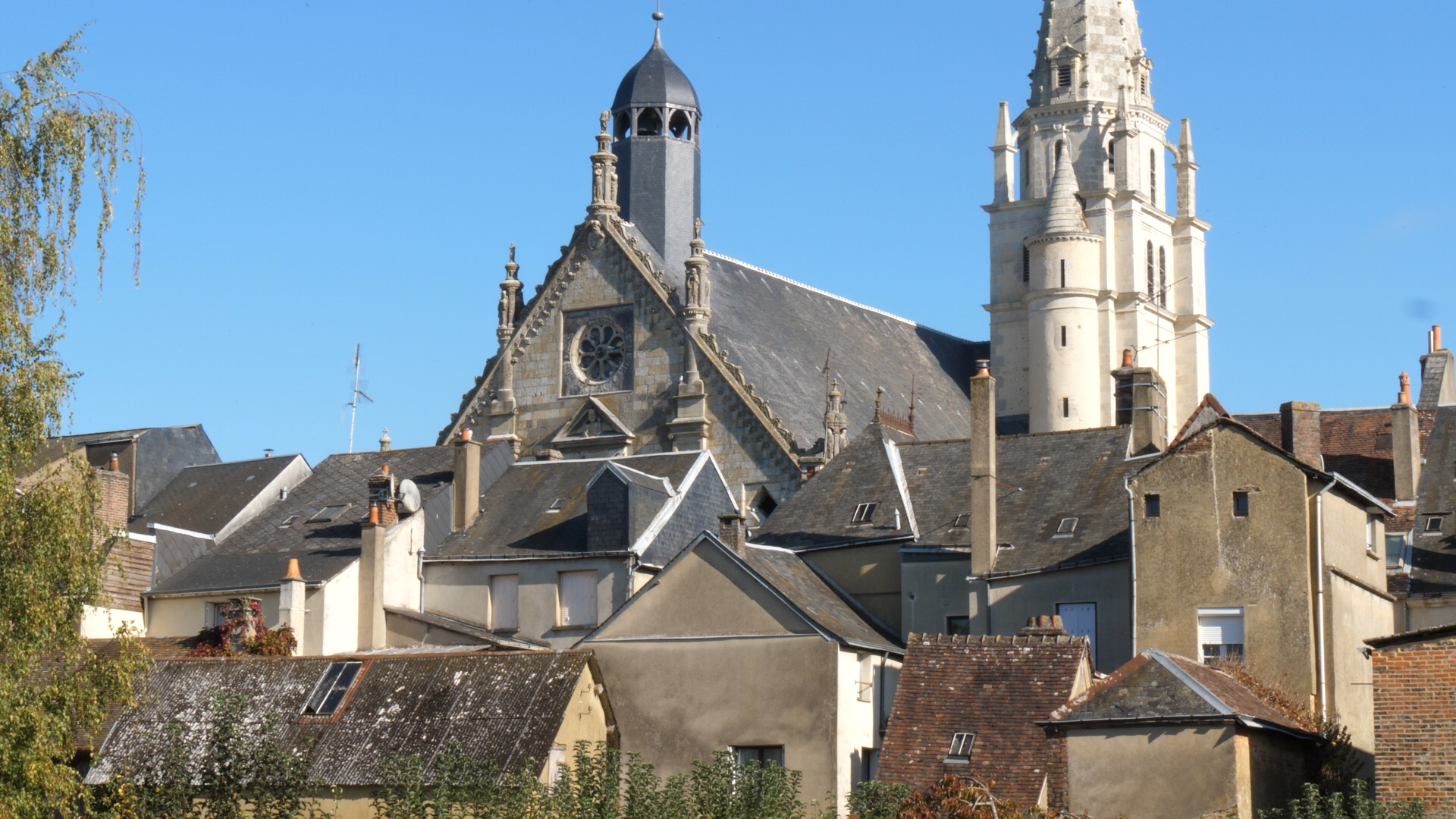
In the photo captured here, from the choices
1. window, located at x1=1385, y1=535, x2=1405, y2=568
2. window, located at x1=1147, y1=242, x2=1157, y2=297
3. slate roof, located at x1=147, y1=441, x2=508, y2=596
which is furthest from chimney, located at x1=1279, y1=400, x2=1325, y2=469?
window, located at x1=1147, y1=242, x2=1157, y2=297

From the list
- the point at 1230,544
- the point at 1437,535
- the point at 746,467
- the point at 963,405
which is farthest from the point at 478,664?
the point at 963,405

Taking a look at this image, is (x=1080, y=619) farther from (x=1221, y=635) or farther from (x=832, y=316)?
(x=832, y=316)

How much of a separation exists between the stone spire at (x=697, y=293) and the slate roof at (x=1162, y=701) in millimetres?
24154

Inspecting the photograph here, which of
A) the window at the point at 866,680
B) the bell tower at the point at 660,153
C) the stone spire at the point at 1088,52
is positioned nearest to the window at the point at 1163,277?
the stone spire at the point at 1088,52

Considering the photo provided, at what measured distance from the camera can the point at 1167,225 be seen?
65.8 meters

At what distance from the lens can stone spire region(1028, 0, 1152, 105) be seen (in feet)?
211

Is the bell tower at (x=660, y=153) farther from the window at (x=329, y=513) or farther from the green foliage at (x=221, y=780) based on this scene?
the green foliage at (x=221, y=780)

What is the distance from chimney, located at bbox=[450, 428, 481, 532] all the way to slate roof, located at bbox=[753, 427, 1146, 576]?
6.33 metres

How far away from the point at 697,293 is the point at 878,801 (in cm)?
2614

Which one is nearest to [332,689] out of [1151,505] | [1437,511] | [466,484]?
[466,484]

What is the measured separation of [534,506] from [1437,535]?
1573cm

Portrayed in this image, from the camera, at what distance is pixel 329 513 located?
42438 mm

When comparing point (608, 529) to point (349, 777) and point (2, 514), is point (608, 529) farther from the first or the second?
point (2, 514)

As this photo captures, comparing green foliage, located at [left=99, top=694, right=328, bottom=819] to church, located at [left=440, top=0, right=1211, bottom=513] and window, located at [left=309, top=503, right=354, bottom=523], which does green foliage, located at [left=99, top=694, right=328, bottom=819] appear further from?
church, located at [left=440, top=0, right=1211, bottom=513]
